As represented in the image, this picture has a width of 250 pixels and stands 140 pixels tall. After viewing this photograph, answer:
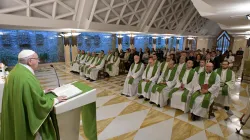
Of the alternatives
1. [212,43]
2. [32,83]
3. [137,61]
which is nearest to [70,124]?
[32,83]

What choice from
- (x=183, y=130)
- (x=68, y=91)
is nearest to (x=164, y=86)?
(x=183, y=130)

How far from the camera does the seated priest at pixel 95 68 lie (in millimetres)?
7828

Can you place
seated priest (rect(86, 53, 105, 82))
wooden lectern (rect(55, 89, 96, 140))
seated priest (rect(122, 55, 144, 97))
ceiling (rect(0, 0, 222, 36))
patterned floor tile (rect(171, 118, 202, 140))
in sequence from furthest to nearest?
1. seated priest (rect(86, 53, 105, 82))
2. ceiling (rect(0, 0, 222, 36))
3. seated priest (rect(122, 55, 144, 97))
4. patterned floor tile (rect(171, 118, 202, 140))
5. wooden lectern (rect(55, 89, 96, 140))

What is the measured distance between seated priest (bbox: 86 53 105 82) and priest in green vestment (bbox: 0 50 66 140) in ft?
Result: 19.3

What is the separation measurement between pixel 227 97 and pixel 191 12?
13.0 meters

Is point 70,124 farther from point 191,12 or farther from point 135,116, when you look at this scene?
point 191,12

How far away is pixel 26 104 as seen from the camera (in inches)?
69.3

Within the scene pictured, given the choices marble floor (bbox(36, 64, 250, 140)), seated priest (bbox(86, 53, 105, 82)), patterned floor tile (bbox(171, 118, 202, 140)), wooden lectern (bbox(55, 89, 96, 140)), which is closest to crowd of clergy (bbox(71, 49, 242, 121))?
marble floor (bbox(36, 64, 250, 140))

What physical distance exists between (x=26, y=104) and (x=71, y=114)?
61 cm

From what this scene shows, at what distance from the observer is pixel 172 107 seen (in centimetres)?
456

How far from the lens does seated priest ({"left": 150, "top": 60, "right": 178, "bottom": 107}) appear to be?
4641 millimetres

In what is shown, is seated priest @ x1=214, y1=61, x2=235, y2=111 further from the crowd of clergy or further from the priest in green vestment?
the priest in green vestment

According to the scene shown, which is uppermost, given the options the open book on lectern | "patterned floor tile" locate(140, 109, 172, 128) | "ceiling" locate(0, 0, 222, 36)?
"ceiling" locate(0, 0, 222, 36)

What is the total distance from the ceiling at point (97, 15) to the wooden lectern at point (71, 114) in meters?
3.11
